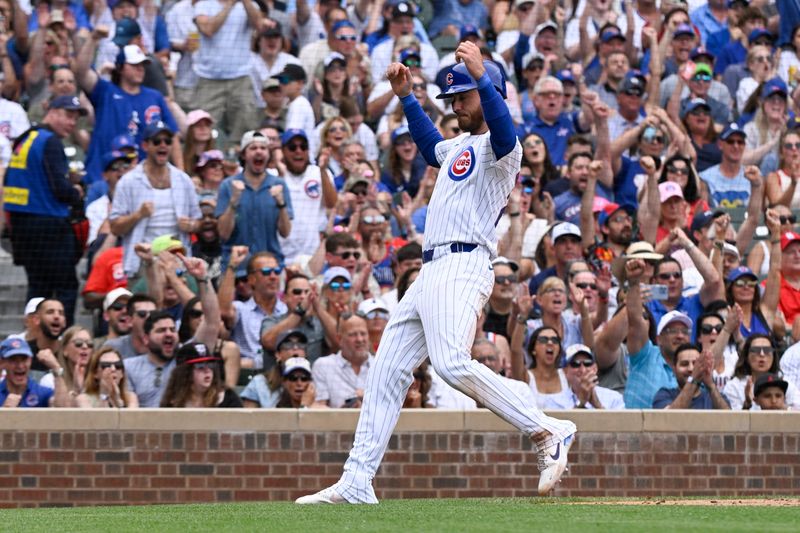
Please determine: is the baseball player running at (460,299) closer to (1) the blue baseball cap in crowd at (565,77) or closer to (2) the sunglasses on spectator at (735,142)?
(2) the sunglasses on spectator at (735,142)

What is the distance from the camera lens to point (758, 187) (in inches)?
526

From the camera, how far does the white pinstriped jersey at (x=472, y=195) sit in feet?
24.0

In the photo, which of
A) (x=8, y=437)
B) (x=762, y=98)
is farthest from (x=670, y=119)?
(x=8, y=437)

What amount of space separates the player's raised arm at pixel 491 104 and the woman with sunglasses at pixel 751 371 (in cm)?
469

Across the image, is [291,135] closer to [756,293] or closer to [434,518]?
[756,293]

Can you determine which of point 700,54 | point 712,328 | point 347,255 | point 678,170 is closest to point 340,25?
point 700,54

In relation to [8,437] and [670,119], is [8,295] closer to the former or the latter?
[8,437]

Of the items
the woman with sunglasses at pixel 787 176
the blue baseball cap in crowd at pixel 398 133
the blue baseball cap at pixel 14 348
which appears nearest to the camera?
the blue baseball cap at pixel 14 348

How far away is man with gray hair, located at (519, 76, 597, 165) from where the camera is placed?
14.8 m

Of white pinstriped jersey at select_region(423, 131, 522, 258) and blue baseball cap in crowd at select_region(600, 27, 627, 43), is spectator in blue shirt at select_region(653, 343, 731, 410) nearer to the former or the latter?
white pinstriped jersey at select_region(423, 131, 522, 258)

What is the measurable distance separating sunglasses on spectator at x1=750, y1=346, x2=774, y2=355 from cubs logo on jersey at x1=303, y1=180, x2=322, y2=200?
3828 mm

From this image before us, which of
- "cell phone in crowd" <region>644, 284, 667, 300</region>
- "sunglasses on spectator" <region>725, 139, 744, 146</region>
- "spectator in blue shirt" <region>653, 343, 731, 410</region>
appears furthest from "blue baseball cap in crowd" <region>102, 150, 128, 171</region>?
"sunglasses on spectator" <region>725, 139, 744, 146</region>

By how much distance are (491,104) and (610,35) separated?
926 centimetres

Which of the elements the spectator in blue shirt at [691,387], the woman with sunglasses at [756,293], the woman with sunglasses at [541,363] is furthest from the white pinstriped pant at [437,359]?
the woman with sunglasses at [756,293]
